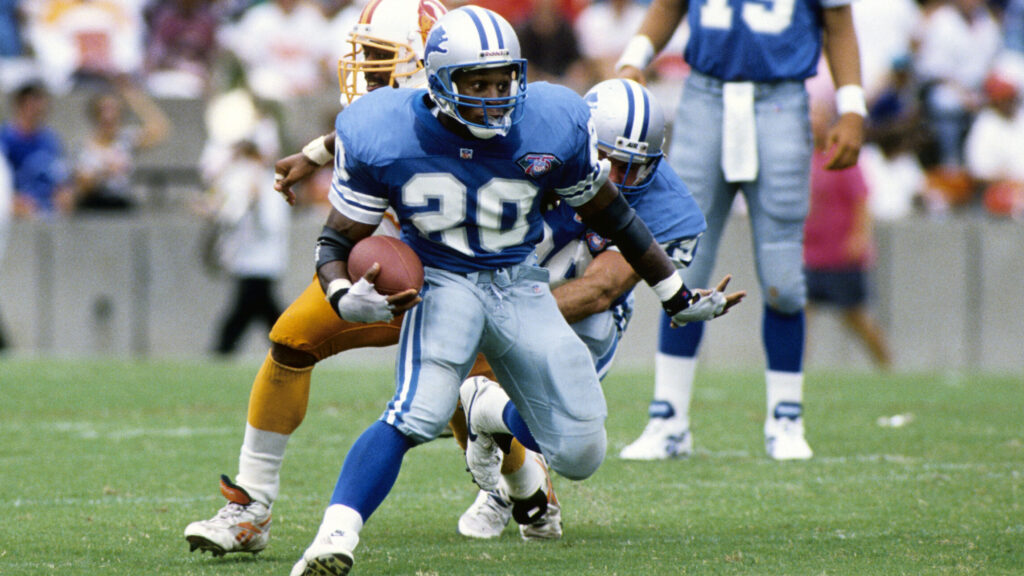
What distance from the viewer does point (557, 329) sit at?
3.49 metres

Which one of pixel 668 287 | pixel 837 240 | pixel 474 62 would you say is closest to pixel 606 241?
pixel 668 287

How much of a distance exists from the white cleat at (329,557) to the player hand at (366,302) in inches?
19.4

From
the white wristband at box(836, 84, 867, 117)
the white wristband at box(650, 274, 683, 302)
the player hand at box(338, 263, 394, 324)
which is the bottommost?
the white wristband at box(650, 274, 683, 302)

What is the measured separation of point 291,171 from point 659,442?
6.33ft

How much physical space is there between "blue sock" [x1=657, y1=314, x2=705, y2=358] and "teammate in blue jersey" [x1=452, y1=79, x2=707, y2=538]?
1007mm

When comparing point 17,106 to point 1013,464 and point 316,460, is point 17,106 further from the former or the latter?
point 1013,464

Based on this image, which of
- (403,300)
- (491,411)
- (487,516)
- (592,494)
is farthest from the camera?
(592,494)

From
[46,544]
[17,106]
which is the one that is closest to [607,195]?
[46,544]

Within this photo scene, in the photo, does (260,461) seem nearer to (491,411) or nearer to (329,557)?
(491,411)

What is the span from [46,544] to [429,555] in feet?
3.22

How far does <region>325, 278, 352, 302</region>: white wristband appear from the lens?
3250 millimetres

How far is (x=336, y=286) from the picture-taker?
128 inches

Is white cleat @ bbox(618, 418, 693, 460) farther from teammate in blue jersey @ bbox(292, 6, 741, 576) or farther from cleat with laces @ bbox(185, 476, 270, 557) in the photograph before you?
cleat with laces @ bbox(185, 476, 270, 557)

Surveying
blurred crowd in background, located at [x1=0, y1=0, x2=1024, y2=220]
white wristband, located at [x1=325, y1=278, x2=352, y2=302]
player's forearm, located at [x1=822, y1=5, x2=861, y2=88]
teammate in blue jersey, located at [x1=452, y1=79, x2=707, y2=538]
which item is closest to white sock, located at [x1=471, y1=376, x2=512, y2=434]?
teammate in blue jersey, located at [x1=452, y1=79, x2=707, y2=538]
